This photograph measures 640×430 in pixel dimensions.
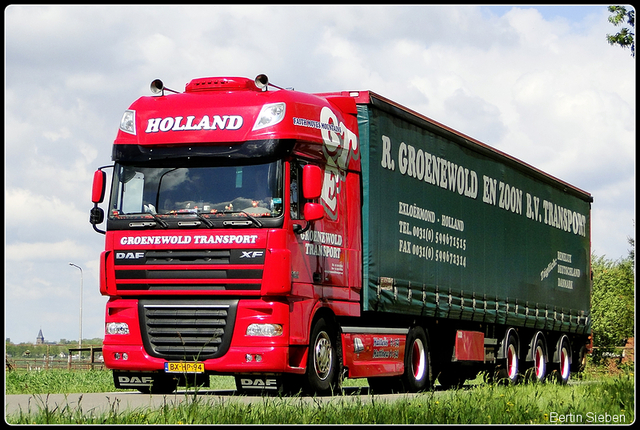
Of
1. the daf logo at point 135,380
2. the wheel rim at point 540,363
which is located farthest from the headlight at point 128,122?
the wheel rim at point 540,363

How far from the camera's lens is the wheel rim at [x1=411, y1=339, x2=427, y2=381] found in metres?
17.1

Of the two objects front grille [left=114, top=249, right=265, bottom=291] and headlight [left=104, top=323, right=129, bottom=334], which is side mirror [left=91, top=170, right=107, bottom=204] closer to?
front grille [left=114, top=249, right=265, bottom=291]

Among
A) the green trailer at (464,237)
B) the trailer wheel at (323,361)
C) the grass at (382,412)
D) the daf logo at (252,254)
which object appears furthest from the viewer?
the green trailer at (464,237)

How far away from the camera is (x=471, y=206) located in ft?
63.3

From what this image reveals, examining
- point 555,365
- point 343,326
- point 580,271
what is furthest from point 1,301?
point 580,271

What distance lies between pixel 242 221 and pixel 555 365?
1306 cm

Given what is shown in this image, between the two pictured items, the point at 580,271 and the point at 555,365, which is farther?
the point at 580,271

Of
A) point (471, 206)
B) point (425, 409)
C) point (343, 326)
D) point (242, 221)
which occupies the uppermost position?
point (471, 206)

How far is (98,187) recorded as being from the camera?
45.0 feet

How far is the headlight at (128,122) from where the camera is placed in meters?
13.8

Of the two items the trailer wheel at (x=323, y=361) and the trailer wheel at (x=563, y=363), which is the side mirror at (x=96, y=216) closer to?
the trailer wheel at (x=323, y=361)

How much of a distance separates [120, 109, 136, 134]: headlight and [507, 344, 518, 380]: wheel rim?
10202mm

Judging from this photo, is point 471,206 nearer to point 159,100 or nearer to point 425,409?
point 159,100

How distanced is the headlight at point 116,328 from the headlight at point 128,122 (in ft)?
8.48
